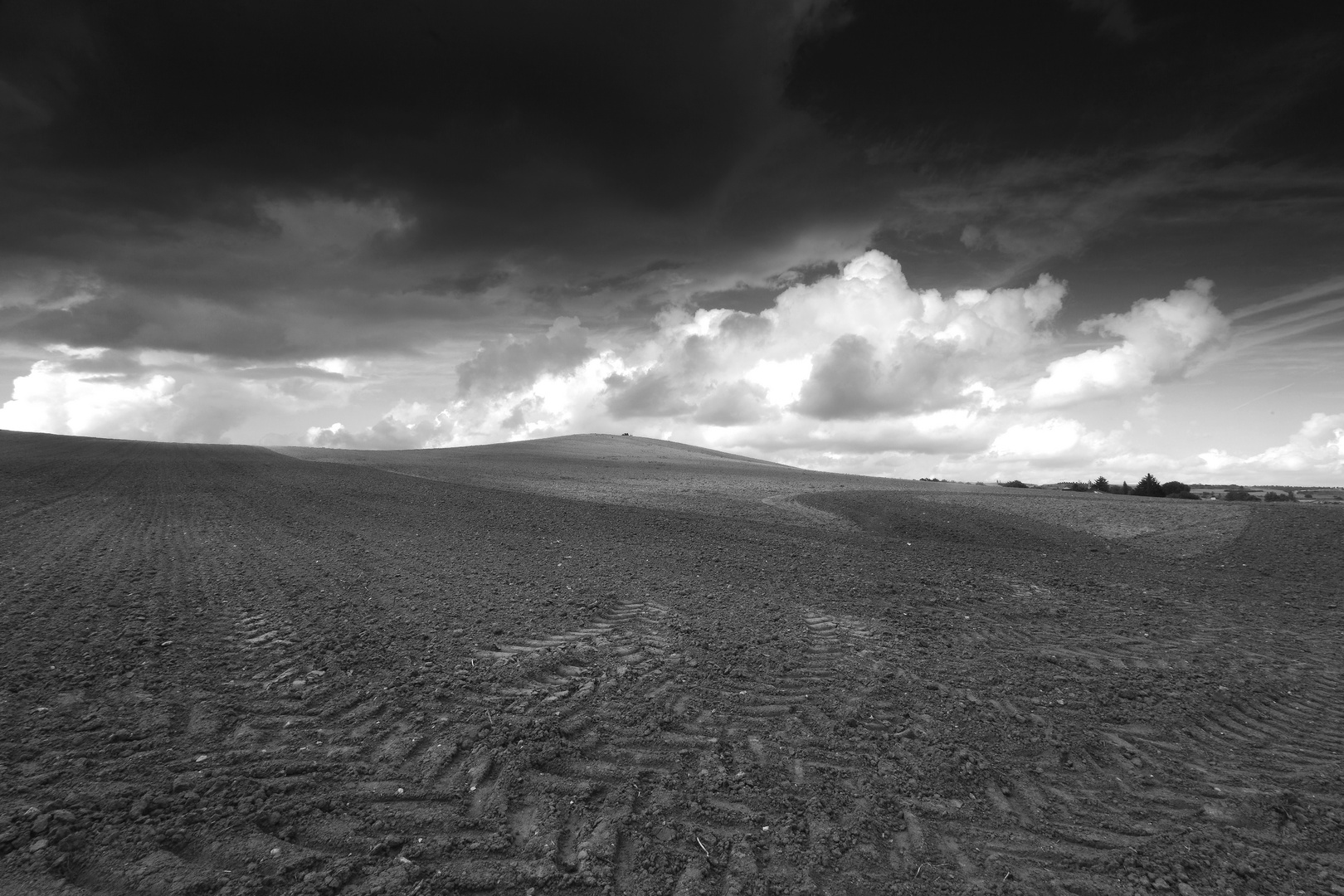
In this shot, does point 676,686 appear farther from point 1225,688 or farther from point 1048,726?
point 1225,688

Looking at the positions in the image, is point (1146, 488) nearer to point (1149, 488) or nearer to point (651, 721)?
point (1149, 488)

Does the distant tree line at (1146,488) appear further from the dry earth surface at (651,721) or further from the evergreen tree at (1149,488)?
the dry earth surface at (651,721)

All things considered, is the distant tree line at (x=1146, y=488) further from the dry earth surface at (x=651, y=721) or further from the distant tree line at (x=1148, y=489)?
the dry earth surface at (x=651, y=721)

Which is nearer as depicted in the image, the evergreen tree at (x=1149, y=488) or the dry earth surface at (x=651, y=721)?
the dry earth surface at (x=651, y=721)

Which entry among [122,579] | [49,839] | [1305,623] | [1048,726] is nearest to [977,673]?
[1048,726]

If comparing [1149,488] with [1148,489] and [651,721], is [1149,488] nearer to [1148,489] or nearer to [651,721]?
[1148,489]

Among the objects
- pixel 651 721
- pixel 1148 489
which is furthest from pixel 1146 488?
pixel 651 721

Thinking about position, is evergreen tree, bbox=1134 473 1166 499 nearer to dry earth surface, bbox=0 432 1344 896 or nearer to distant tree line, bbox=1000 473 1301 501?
distant tree line, bbox=1000 473 1301 501

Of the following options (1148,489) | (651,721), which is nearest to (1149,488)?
(1148,489)

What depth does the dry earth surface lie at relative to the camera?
394 cm

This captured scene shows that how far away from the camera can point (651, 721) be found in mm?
5691

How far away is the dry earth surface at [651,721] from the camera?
3.94 meters

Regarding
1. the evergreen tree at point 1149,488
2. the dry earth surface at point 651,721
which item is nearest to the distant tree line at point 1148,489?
the evergreen tree at point 1149,488

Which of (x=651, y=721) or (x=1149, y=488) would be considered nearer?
(x=651, y=721)
